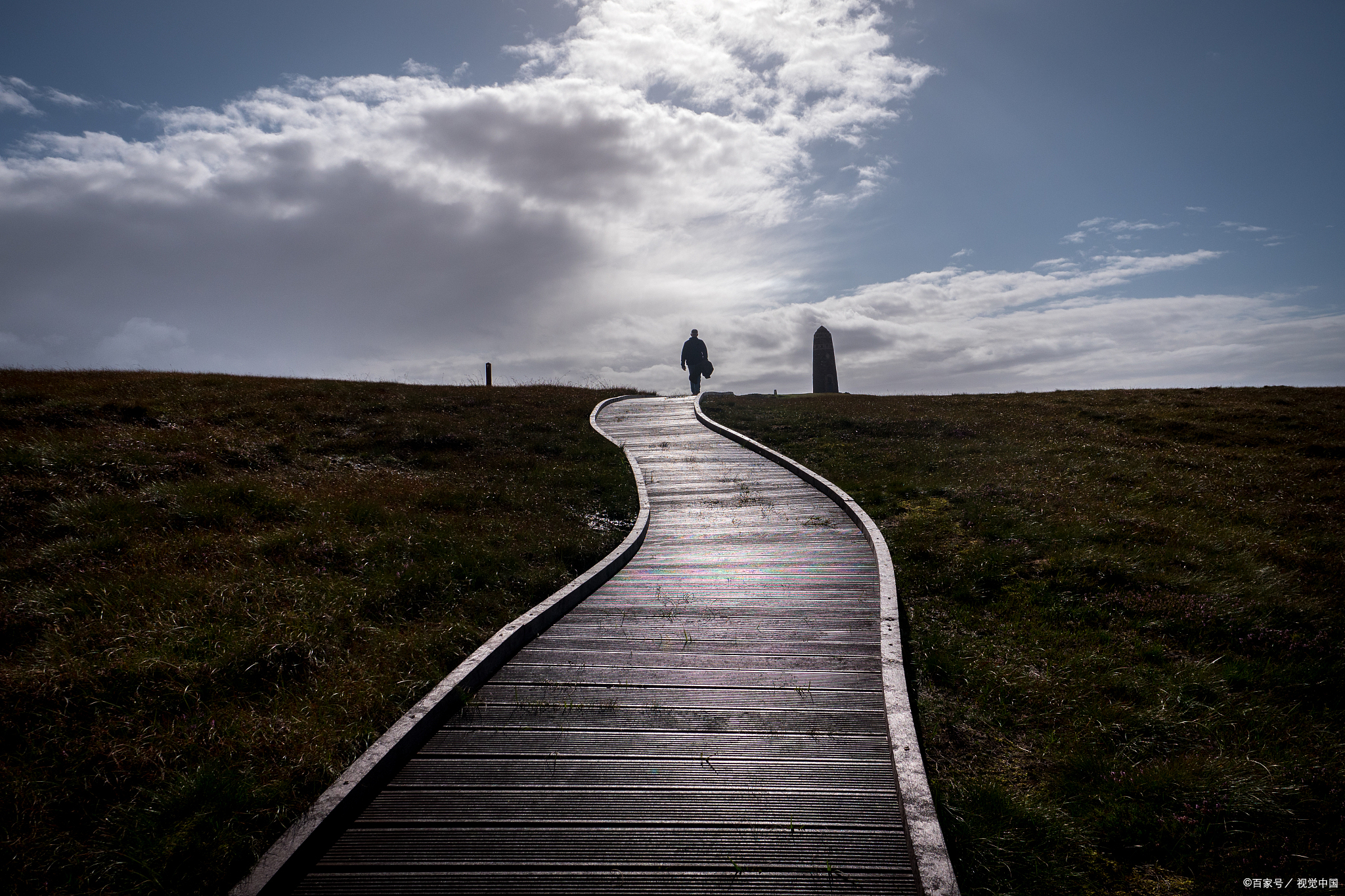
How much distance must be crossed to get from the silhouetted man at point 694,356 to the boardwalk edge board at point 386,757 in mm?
23461

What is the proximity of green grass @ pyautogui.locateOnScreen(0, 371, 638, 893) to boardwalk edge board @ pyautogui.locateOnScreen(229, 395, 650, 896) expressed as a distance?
0.77ft

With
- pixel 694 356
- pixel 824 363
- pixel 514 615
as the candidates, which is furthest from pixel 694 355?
pixel 514 615

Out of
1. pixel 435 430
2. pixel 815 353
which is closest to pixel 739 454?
pixel 435 430

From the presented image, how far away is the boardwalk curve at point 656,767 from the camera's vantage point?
11.4 ft

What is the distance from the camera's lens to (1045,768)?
470 cm

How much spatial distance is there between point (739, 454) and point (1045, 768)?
10.3 meters

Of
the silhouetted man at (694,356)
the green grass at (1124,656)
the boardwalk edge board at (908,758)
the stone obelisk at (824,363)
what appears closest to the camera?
the boardwalk edge board at (908,758)

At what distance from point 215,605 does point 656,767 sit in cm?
425

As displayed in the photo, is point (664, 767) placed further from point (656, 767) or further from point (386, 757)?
point (386, 757)

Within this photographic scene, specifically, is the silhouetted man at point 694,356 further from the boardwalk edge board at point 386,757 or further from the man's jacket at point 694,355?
the boardwalk edge board at point 386,757

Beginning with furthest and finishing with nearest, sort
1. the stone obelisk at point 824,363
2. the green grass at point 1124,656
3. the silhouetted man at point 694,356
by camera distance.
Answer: the stone obelisk at point 824,363
the silhouetted man at point 694,356
the green grass at point 1124,656

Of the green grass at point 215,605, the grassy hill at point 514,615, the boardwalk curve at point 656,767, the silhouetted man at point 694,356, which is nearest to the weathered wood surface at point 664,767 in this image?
the boardwalk curve at point 656,767

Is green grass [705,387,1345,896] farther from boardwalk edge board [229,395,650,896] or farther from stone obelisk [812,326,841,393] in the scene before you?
stone obelisk [812,326,841,393]

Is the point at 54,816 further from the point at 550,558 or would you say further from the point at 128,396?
the point at 128,396
